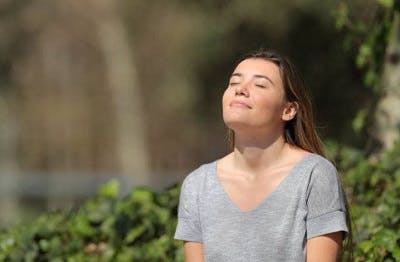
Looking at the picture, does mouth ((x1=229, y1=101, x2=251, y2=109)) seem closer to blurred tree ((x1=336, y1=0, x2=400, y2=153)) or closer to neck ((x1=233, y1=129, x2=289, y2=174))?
neck ((x1=233, y1=129, x2=289, y2=174))

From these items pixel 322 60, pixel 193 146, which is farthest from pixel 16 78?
pixel 322 60

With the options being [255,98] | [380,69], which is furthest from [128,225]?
[380,69]

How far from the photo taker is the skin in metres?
3.72

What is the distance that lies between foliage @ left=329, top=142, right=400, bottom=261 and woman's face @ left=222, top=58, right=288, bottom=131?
732mm

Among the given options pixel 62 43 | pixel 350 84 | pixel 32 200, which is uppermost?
pixel 62 43

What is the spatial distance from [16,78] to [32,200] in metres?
7.56

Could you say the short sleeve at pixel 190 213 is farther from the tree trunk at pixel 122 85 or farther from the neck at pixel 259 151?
the tree trunk at pixel 122 85

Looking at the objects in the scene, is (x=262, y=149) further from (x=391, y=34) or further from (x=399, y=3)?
(x=391, y=34)

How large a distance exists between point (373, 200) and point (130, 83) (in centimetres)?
1975

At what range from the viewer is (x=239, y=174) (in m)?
3.82

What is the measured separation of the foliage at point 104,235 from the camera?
17.7ft

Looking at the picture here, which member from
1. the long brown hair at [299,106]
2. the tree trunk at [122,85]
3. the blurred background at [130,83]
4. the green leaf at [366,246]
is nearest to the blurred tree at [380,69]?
the green leaf at [366,246]

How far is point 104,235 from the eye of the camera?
18.2 ft

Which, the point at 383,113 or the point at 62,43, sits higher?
the point at 62,43
